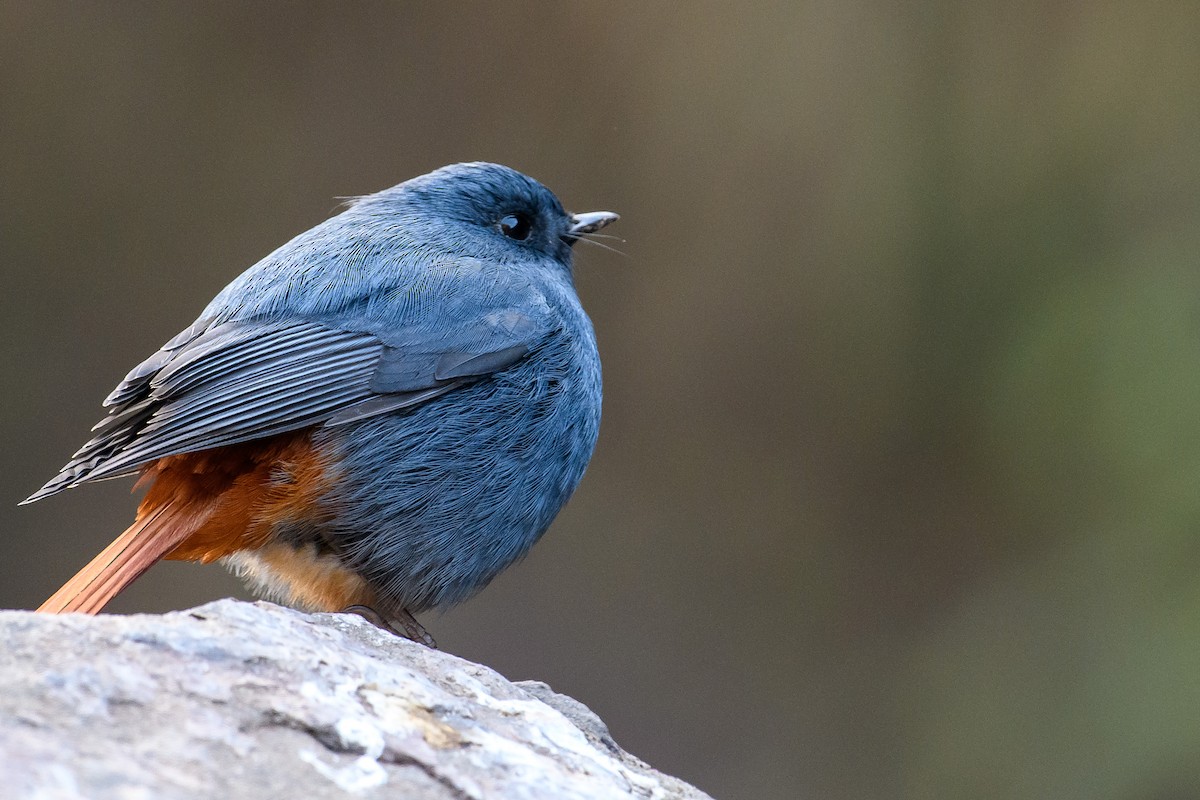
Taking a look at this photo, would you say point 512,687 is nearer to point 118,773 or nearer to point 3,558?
point 118,773

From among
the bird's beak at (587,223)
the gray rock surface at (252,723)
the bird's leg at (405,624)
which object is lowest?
the bird's leg at (405,624)

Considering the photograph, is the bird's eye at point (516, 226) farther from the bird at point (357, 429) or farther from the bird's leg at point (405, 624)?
the bird's leg at point (405, 624)

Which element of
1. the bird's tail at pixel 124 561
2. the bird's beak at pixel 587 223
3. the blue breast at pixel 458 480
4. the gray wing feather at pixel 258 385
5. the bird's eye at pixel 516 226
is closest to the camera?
the bird's tail at pixel 124 561

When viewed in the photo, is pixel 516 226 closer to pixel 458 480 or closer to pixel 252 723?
pixel 458 480

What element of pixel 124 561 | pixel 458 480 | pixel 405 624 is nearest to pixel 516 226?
pixel 458 480

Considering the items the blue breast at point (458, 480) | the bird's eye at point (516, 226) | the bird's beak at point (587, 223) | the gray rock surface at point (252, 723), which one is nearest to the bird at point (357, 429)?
the blue breast at point (458, 480)

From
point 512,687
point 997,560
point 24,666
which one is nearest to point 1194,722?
point 997,560

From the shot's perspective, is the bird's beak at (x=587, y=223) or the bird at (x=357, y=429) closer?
the bird at (x=357, y=429)

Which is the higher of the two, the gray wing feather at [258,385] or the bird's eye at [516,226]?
the bird's eye at [516,226]
